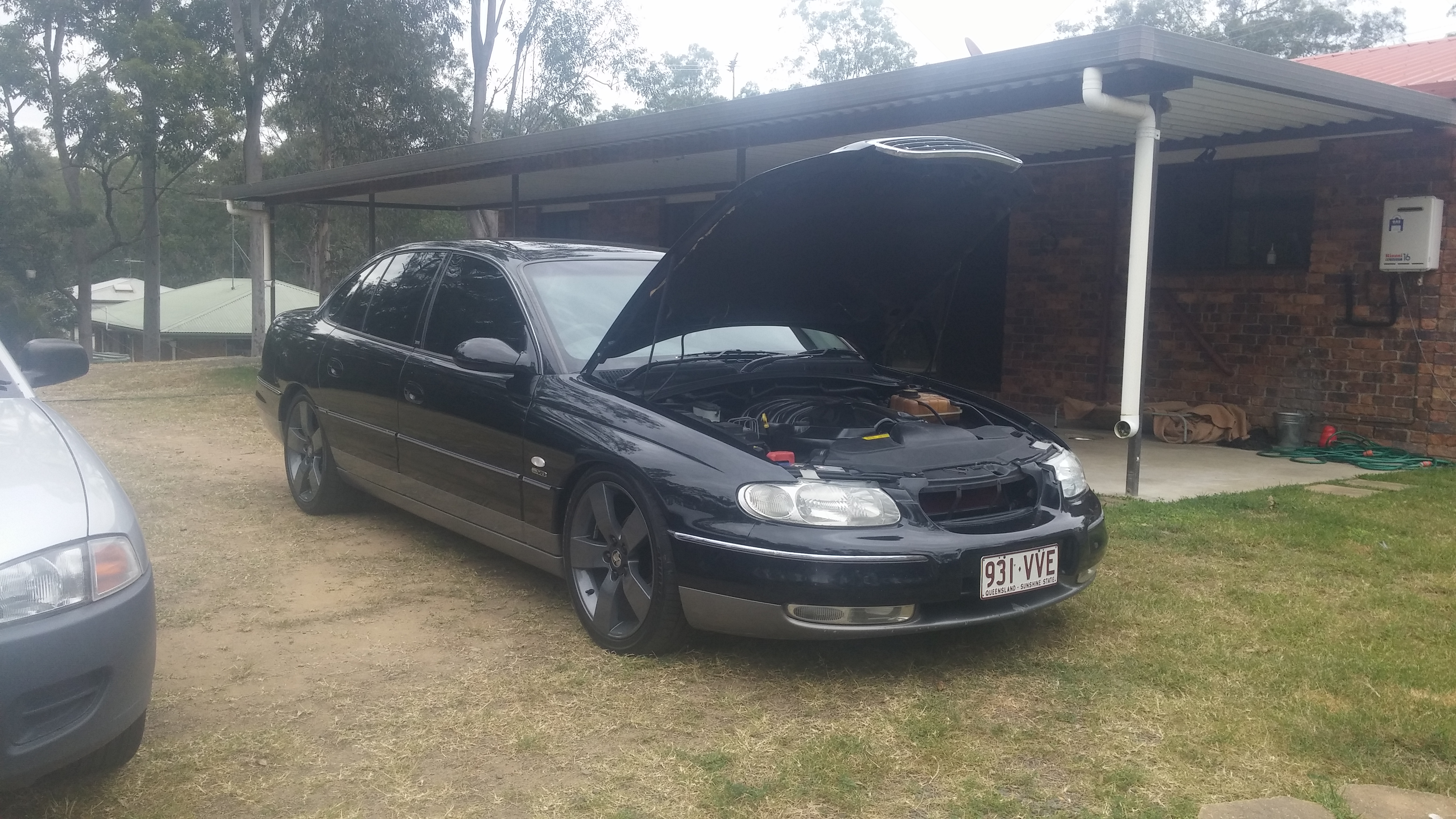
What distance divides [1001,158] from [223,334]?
56887 mm

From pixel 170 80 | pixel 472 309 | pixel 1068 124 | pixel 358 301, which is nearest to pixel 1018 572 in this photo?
pixel 472 309

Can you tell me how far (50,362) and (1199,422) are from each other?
27.8ft

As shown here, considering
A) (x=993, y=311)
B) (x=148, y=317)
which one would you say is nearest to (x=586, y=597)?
(x=993, y=311)

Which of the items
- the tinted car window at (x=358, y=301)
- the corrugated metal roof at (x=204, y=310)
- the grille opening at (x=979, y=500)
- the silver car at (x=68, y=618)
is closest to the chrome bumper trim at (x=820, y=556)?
the grille opening at (x=979, y=500)

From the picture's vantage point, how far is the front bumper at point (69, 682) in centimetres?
230

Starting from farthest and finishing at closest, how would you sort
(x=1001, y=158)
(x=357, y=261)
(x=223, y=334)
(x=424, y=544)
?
(x=223, y=334)
(x=357, y=261)
(x=424, y=544)
(x=1001, y=158)

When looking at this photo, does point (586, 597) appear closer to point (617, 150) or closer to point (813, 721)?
point (813, 721)

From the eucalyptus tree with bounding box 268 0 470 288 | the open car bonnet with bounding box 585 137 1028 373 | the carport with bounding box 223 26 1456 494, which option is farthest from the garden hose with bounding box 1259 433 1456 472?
the eucalyptus tree with bounding box 268 0 470 288

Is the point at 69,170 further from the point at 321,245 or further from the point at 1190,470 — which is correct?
the point at 1190,470

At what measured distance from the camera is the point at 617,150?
380 inches

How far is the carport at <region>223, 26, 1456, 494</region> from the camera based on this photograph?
605 cm

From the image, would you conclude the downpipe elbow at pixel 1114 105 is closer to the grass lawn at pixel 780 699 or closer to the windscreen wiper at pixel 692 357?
the grass lawn at pixel 780 699

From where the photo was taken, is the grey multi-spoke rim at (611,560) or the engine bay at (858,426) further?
the grey multi-spoke rim at (611,560)

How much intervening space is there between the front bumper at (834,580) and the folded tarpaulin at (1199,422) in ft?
20.4
